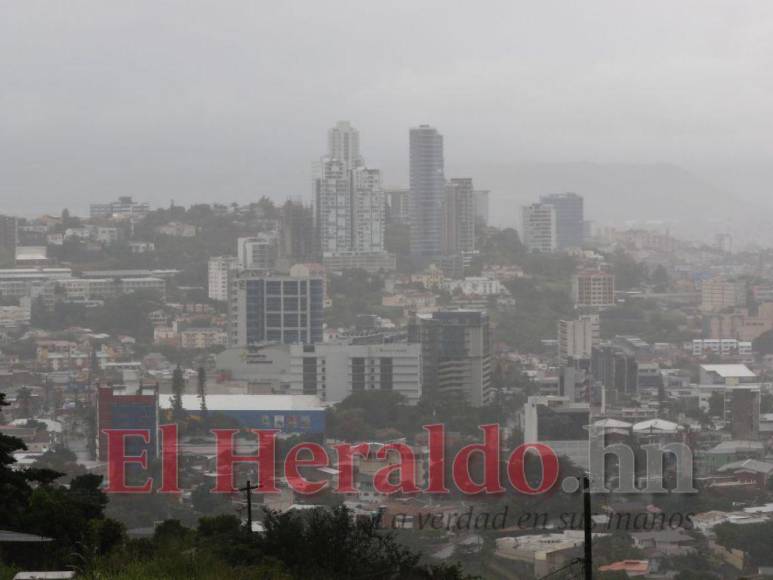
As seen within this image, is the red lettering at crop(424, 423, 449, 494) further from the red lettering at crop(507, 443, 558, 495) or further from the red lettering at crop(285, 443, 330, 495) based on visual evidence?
the red lettering at crop(285, 443, 330, 495)

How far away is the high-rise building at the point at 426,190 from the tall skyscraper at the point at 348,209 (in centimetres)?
77

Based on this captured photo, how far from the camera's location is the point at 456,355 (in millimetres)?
17453

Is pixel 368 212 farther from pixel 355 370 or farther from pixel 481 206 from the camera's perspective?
pixel 355 370

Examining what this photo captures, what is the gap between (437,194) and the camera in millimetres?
28859

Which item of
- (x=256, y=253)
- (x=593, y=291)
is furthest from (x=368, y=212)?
(x=593, y=291)

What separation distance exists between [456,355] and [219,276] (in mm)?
7712

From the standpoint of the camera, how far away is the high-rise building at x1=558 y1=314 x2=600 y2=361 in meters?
20.2

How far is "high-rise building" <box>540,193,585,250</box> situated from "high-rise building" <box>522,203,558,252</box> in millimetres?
317

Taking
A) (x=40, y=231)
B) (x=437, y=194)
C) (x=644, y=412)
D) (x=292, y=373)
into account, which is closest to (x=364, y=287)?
→ (x=437, y=194)

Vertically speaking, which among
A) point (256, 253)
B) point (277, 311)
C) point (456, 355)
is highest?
point (256, 253)

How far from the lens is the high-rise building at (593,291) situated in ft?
77.7

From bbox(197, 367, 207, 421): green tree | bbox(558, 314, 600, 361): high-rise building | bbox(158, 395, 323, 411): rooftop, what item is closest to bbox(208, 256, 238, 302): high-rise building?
bbox(558, 314, 600, 361): high-rise building

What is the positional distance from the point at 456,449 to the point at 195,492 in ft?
10.1

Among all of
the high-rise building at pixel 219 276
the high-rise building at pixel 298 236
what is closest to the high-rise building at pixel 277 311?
the high-rise building at pixel 219 276
